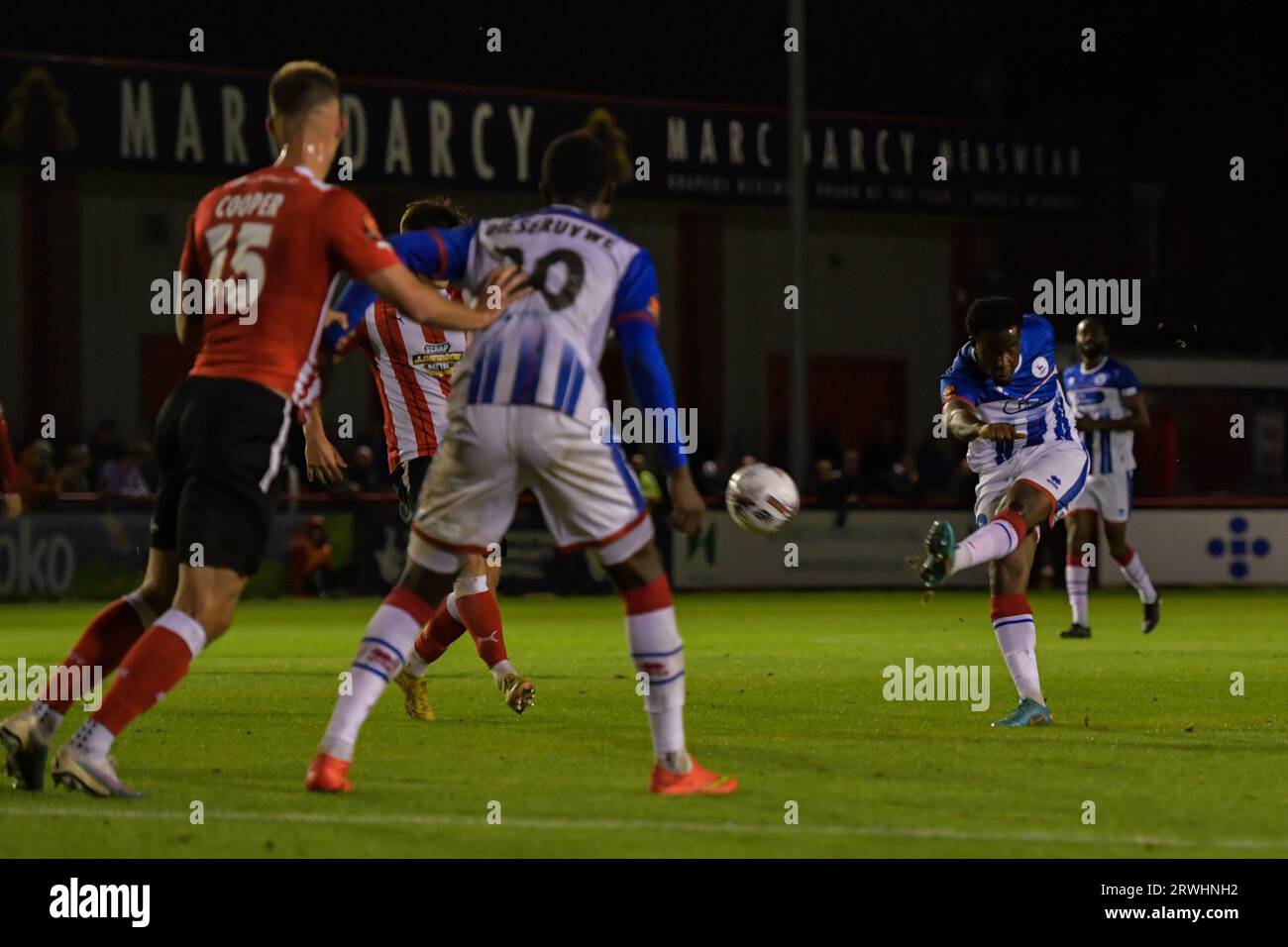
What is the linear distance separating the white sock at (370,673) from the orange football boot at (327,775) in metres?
0.02

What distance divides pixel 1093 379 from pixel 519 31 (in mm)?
20068

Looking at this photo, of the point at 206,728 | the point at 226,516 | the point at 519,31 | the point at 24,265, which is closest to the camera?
the point at 226,516

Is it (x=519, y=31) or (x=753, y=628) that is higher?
(x=519, y=31)

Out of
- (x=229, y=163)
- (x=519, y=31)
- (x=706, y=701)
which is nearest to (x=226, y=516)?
(x=706, y=701)

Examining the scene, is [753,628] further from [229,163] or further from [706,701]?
[229,163]

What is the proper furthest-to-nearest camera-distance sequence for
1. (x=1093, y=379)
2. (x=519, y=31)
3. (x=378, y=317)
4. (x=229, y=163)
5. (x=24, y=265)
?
1. (x=519, y=31)
2. (x=24, y=265)
3. (x=229, y=163)
4. (x=1093, y=379)
5. (x=378, y=317)

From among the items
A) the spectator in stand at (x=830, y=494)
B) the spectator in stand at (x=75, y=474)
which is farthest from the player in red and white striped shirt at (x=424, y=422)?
the spectator in stand at (x=830, y=494)

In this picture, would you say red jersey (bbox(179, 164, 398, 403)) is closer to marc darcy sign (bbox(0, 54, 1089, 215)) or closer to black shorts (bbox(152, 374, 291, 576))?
black shorts (bbox(152, 374, 291, 576))

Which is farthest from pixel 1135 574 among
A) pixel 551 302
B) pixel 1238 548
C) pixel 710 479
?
pixel 551 302

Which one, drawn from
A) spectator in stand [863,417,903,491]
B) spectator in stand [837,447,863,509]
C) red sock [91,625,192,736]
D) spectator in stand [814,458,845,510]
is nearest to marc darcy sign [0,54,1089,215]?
spectator in stand [863,417,903,491]

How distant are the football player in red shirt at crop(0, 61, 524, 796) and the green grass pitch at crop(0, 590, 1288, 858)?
37 centimetres

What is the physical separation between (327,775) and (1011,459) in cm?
439

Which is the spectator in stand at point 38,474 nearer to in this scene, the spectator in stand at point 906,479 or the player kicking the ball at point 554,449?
the spectator in stand at point 906,479

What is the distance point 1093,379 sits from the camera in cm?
1802
